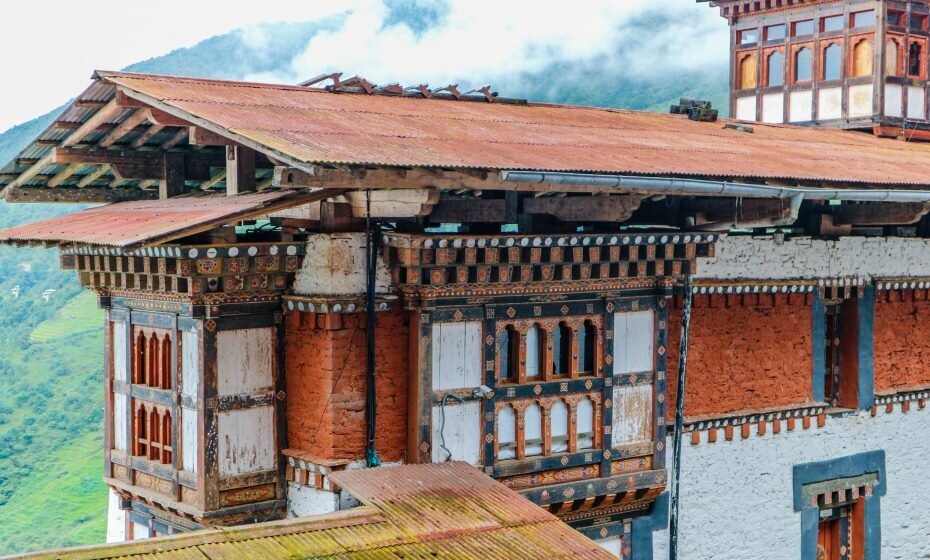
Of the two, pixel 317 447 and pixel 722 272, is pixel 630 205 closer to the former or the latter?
pixel 722 272

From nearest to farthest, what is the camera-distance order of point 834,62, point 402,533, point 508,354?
1. point 402,533
2. point 508,354
3. point 834,62

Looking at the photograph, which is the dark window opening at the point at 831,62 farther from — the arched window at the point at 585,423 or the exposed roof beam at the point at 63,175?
the exposed roof beam at the point at 63,175

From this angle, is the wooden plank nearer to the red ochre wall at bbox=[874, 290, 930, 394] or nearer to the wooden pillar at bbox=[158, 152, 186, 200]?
the red ochre wall at bbox=[874, 290, 930, 394]

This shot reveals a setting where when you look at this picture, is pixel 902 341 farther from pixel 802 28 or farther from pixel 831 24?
pixel 802 28

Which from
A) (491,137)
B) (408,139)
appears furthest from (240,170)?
(491,137)

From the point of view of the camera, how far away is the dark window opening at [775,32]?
17.6m

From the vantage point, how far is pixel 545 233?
31.1 feet

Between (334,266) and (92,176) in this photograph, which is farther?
(92,176)

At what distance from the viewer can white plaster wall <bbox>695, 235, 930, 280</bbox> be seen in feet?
35.4

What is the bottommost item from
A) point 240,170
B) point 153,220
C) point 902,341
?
point 902,341

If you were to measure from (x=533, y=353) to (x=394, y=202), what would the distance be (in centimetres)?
174

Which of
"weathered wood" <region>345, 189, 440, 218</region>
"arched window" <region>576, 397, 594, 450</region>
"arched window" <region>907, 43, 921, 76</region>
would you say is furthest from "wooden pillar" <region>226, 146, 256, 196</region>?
"arched window" <region>907, 43, 921, 76</region>

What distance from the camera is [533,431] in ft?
30.9

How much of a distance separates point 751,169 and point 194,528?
4958 mm
